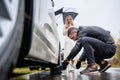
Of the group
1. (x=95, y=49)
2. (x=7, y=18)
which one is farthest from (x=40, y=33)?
(x=95, y=49)

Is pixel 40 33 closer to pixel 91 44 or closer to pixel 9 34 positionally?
pixel 9 34

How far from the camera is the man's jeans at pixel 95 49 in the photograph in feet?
17.8

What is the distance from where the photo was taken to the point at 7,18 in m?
1.22

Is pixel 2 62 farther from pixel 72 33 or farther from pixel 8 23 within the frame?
pixel 72 33

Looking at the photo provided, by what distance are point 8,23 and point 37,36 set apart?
2.35 feet

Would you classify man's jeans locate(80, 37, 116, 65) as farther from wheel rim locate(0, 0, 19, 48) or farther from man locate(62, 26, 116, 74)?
wheel rim locate(0, 0, 19, 48)

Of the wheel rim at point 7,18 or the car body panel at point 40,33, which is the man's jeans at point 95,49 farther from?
the wheel rim at point 7,18

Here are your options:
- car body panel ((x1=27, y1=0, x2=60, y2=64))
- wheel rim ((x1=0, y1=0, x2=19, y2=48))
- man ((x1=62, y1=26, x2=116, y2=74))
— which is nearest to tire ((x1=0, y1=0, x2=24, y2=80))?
wheel rim ((x1=0, y1=0, x2=19, y2=48))

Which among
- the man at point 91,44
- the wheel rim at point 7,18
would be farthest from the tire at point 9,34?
the man at point 91,44

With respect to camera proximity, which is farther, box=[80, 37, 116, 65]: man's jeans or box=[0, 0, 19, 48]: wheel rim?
box=[80, 37, 116, 65]: man's jeans

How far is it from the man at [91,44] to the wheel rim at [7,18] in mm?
4133

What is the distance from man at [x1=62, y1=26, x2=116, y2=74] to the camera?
17.8 feet

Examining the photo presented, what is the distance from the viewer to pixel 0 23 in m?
1.16

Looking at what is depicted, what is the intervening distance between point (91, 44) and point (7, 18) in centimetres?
450
